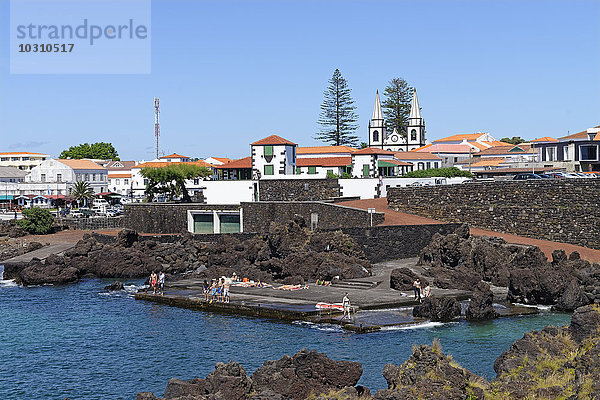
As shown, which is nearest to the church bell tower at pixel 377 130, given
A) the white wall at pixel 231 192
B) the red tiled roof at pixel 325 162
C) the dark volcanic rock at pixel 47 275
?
the red tiled roof at pixel 325 162

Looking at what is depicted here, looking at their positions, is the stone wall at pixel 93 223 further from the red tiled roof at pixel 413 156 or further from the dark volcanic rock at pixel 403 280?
the dark volcanic rock at pixel 403 280

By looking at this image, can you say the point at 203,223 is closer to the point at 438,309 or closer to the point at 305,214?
the point at 305,214

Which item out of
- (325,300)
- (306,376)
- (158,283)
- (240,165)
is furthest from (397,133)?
(306,376)

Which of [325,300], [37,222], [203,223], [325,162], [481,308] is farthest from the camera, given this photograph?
[325,162]

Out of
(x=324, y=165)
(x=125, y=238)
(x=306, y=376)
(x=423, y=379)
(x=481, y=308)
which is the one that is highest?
(x=324, y=165)

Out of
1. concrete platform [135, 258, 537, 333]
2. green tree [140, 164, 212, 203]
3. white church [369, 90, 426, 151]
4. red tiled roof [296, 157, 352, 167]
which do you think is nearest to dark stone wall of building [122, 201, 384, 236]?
green tree [140, 164, 212, 203]

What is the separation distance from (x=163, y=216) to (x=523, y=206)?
3146 cm

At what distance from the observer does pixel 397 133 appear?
12962 centimetres

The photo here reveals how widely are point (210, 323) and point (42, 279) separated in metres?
18.7

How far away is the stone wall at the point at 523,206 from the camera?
44781 millimetres

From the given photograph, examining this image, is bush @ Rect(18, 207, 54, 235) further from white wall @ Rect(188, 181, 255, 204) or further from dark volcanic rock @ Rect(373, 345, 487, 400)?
dark volcanic rock @ Rect(373, 345, 487, 400)

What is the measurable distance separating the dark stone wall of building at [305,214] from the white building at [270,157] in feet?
35.9

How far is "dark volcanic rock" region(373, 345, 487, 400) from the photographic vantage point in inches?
693

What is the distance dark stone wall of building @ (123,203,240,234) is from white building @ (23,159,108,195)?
143 ft
